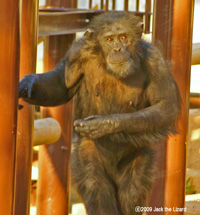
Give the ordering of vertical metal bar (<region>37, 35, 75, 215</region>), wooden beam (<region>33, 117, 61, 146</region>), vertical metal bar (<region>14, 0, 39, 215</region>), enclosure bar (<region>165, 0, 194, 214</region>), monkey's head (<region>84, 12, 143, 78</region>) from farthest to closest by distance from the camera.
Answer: vertical metal bar (<region>37, 35, 75, 215</region>)
wooden beam (<region>33, 117, 61, 146</region>)
enclosure bar (<region>165, 0, 194, 214</region>)
vertical metal bar (<region>14, 0, 39, 215</region>)
monkey's head (<region>84, 12, 143, 78</region>)

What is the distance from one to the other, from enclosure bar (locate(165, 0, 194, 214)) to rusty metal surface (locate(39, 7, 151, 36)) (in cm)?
125

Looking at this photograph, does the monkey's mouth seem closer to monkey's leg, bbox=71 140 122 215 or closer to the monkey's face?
the monkey's face

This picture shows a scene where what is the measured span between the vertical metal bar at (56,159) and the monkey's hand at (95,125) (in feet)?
10.8

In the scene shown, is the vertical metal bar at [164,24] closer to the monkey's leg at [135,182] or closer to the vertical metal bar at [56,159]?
the monkey's leg at [135,182]

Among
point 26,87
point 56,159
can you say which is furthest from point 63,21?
point 26,87

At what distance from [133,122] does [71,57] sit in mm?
737

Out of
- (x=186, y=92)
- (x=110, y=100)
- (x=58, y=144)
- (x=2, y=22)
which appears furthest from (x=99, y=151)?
(x=58, y=144)

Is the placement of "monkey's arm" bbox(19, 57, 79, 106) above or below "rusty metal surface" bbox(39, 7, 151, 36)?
below

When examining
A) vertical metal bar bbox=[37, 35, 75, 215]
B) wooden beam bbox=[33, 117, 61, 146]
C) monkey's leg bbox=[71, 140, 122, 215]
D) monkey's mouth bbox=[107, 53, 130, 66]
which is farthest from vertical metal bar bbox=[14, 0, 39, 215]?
vertical metal bar bbox=[37, 35, 75, 215]

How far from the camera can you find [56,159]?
6.56 metres

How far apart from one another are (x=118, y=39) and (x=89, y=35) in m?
0.23

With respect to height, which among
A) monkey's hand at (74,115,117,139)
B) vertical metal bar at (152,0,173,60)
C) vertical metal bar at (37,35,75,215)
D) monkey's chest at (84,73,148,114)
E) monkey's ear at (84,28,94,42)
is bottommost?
vertical metal bar at (37,35,75,215)

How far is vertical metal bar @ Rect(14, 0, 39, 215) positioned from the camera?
12.0 feet

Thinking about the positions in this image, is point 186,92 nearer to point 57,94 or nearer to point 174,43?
point 174,43
